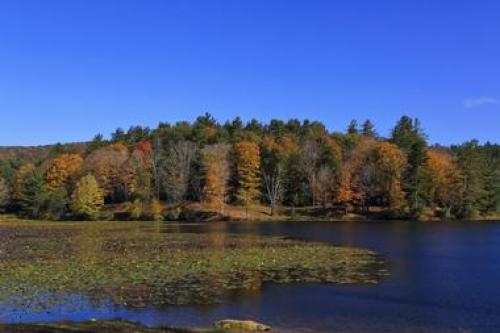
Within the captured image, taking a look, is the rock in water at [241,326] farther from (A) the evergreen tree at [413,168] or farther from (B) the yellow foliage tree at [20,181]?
(B) the yellow foliage tree at [20,181]

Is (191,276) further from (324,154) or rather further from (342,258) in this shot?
(324,154)

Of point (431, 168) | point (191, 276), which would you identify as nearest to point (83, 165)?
point (431, 168)

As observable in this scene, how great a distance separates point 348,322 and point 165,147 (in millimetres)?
138367

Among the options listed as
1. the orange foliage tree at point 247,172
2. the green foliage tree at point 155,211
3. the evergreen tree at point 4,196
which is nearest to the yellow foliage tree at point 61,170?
the evergreen tree at point 4,196

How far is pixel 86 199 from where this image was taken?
131 m

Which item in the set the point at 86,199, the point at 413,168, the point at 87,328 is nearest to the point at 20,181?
the point at 86,199

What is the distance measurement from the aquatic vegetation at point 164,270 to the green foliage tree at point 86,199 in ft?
236

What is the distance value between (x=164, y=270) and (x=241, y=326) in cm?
1636

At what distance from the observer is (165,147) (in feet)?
527

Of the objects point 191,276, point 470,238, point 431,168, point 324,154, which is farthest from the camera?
point 324,154

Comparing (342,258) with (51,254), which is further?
(51,254)

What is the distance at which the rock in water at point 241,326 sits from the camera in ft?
74.8

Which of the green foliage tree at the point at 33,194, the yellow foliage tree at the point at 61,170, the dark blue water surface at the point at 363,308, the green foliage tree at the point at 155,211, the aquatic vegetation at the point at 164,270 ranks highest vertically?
the yellow foliage tree at the point at 61,170

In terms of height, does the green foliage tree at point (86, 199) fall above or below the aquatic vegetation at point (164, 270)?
above
